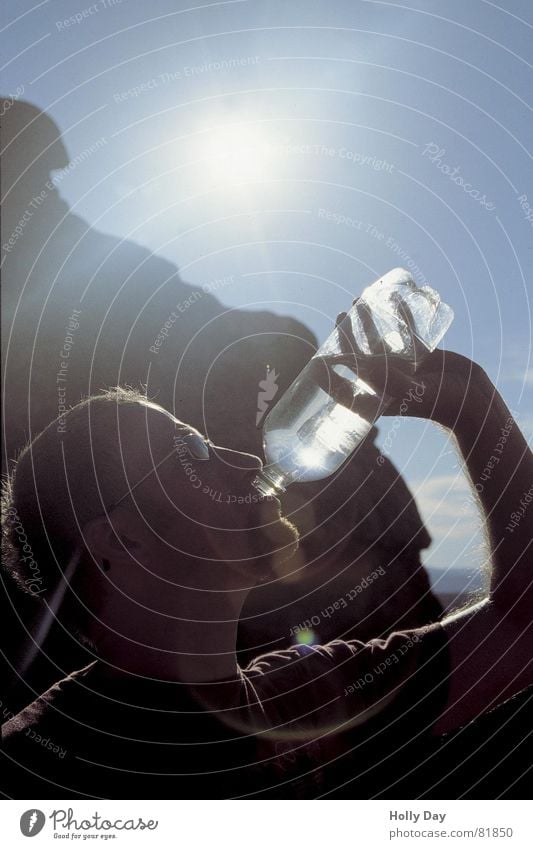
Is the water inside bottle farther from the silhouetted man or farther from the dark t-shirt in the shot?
the dark t-shirt

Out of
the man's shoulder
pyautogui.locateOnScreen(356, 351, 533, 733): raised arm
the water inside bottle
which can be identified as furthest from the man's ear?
pyautogui.locateOnScreen(356, 351, 533, 733): raised arm

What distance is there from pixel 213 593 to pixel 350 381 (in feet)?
1.00

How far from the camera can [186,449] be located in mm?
709

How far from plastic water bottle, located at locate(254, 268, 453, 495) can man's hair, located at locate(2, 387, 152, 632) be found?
0.62 feet

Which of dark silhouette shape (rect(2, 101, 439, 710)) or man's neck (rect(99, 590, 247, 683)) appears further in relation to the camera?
dark silhouette shape (rect(2, 101, 439, 710))

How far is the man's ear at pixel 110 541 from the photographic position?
69 cm

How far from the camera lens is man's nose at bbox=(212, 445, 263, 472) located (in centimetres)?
72

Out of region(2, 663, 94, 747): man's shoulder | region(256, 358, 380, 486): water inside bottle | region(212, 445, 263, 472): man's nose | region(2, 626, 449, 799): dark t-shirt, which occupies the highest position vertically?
region(256, 358, 380, 486): water inside bottle

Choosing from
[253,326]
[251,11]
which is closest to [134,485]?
[253,326]

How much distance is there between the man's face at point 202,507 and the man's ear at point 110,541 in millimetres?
31

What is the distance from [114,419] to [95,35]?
486 mm

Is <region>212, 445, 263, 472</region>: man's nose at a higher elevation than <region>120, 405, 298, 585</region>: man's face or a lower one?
higher

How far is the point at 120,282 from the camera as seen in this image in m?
0.97
